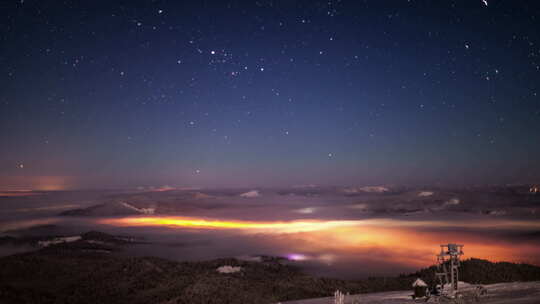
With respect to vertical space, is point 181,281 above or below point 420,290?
below

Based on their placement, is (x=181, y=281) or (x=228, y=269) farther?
(x=228, y=269)

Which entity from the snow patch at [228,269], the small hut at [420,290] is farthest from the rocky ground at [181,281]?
the small hut at [420,290]

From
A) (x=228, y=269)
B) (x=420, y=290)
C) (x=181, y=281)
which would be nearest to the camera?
(x=420, y=290)

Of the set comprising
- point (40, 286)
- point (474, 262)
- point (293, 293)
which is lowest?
point (40, 286)

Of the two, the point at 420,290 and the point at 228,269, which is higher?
the point at 420,290

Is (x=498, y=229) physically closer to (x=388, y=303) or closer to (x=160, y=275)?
(x=160, y=275)

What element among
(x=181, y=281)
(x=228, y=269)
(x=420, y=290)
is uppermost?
(x=420, y=290)

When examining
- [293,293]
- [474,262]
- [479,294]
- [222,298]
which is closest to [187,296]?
[222,298]

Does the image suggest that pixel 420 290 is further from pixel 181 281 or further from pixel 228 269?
pixel 228 269

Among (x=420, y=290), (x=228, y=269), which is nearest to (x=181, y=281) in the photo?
(x=228, y=269)

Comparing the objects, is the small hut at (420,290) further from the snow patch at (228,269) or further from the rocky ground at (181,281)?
the snow patch at (228,269)

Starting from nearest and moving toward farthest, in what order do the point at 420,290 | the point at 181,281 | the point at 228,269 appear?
1. the point at 420,290
2. the point at 181,281
3. the point at 228,269
